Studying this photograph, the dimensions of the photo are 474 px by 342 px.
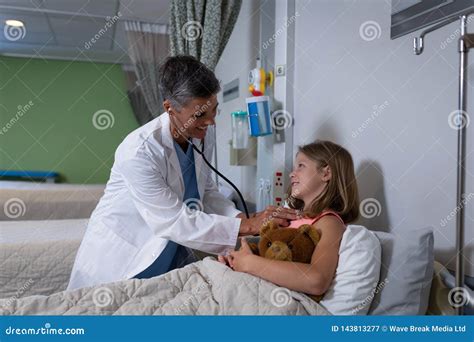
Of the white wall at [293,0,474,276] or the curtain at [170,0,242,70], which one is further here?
the curtain at [170,0,242,70]

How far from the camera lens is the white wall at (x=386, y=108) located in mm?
1249

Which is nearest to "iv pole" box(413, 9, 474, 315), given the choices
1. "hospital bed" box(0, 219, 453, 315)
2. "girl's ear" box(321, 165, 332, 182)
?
"hospital bed" box(0, 219, 453, 315)

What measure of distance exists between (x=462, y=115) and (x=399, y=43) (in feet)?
1.89

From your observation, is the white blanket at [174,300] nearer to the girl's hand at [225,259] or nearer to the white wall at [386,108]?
the girl's hand at [225,259]

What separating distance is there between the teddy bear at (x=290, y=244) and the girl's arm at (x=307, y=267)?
0.9 inches

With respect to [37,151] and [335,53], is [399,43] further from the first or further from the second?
[37,151]

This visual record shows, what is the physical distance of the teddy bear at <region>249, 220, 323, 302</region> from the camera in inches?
45.0

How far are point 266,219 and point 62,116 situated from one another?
2.54 m

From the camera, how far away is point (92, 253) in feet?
4.83

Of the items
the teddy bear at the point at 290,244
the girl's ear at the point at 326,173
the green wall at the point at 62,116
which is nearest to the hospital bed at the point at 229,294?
the teddy bear at the point at 290,244

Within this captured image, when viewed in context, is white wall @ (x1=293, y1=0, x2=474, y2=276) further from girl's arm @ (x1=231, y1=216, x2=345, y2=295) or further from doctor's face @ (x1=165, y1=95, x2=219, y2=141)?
doctor's face @ (x1=165, y1=95, x2=219, y2=141)

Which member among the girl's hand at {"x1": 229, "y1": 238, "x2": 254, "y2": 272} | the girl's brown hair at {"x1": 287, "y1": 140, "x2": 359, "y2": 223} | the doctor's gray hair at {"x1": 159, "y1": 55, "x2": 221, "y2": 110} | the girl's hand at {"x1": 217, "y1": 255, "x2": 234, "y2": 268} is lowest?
the girl's hand at {"x1": 217, "y1": 255, "x2": 234, "y2": 268}

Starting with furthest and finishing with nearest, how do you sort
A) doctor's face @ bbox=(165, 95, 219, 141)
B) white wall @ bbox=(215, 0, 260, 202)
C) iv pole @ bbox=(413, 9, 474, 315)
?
white wall @ bbox=(215, 0, 260, 202), doctor's face @ bbox=(165, 95, 219, 141), iv pole @ bbox=(413, 9, 474, 315)
